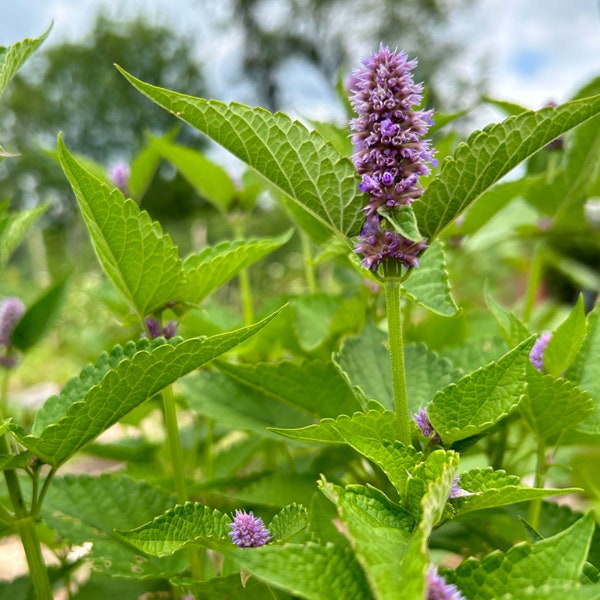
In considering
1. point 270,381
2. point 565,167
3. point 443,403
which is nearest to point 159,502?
point 270,381

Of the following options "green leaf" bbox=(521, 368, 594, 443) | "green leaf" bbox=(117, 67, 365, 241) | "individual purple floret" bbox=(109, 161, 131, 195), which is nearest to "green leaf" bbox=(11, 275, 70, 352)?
"individual purple floret" bbox=(109, 161, 131, 195)

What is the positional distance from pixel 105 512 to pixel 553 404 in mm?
405

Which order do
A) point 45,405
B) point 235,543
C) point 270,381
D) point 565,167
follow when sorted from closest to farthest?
1. point 235,543
2. point 45,405
3. point 270,381
4. point 565,167

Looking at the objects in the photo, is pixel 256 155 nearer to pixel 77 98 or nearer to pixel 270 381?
pixel 270 381

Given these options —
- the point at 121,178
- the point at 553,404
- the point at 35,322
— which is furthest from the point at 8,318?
the point at 553,404

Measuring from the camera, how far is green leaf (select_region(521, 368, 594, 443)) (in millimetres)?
527

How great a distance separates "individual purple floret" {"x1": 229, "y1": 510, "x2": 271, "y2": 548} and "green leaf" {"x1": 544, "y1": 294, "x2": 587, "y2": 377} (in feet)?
0.90

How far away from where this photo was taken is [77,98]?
854 inches

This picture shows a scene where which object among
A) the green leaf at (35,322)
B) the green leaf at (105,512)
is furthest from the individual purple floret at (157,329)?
the green leaf at (35,322)

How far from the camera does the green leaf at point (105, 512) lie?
0.62 meters

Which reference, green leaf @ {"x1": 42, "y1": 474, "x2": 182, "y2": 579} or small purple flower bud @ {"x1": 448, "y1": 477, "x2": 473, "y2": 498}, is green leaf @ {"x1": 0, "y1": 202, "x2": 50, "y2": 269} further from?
small purple flower bud @ {"x1": 448, "y1": 477, "x2": 473, "y2": 498}

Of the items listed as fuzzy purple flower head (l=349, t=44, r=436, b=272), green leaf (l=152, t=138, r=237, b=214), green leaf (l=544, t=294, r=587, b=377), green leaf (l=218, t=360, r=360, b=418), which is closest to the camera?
fuzzy purple flower head (l=349, t=44, r=436, b=272)

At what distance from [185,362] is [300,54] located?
18.8 meters

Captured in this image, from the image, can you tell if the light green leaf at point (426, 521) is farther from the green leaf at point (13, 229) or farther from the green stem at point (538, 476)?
the green leaf at point (13, 229)
